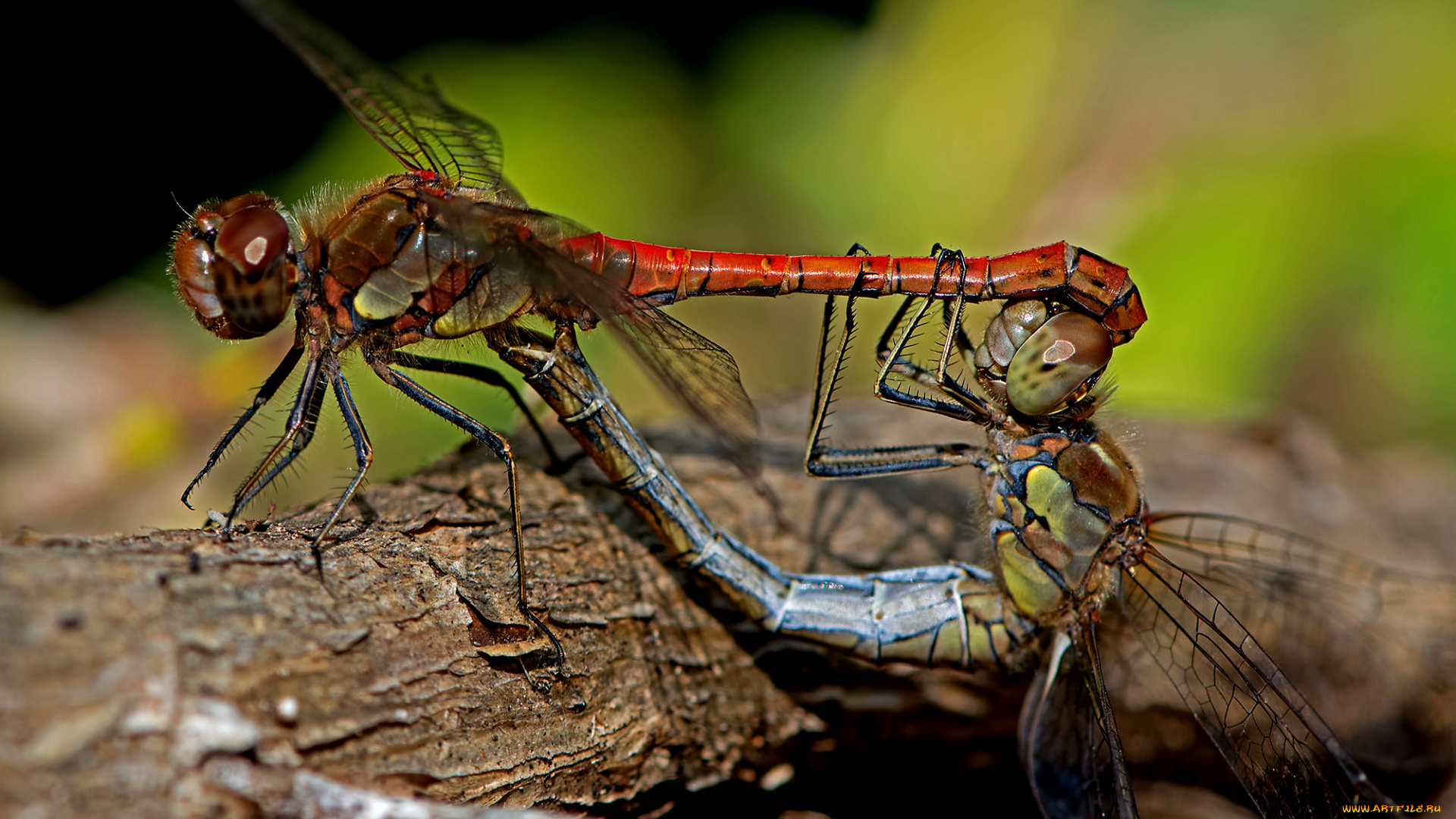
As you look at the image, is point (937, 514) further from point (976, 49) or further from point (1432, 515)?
point (976, 49)

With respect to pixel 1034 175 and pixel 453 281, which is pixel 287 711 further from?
pixel 1034 175

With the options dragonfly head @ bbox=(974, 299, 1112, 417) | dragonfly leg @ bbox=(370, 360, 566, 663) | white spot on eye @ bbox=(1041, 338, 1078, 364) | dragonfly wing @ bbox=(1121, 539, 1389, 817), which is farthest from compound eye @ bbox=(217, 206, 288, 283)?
dragonfly wing @ bbox=(1121, 539, 1389, 817)

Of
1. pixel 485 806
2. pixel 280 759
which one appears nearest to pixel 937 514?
pixel 485 806

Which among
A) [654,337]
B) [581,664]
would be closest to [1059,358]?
[654,337]

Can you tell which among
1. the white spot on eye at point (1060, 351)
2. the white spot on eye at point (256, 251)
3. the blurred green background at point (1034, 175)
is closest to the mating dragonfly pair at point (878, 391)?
the white spot on eye at point (1060, 351)

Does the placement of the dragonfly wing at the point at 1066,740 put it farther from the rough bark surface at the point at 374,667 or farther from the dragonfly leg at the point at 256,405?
the dragonfly leg at the point at 256,405

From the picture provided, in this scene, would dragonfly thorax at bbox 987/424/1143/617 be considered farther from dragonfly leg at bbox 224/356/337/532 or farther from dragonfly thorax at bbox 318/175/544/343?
dragonfly leg at bbox 224/356/337/532
